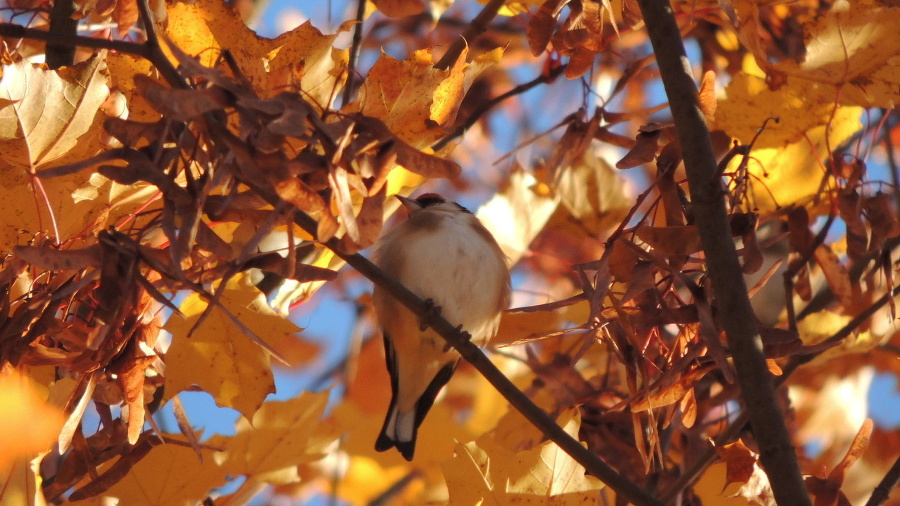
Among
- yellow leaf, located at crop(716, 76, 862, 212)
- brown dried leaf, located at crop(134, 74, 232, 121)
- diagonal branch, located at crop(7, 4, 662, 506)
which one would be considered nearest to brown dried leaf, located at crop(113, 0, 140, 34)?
diagonal branch, located at crop(7, 4, 662, 506)

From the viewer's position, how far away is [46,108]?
1568mm

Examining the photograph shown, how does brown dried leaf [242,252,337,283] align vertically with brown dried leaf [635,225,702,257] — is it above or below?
below

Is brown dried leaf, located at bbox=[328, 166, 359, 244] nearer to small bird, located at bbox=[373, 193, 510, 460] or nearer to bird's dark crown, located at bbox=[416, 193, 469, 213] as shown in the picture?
small bird, located at bbox=[373, 193, 510, 460]

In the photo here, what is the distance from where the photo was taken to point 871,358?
354cm

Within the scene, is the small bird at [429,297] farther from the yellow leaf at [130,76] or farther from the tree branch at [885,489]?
the tree branch at [885,489]

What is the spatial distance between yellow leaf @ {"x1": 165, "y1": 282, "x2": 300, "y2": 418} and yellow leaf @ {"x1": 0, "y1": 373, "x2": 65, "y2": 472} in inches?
8.5

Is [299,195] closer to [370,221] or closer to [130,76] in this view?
[370,221]

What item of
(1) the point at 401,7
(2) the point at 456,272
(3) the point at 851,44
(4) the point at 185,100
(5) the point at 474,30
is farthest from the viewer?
(2) the point at 456,272

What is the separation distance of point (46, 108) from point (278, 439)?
89 centimetres

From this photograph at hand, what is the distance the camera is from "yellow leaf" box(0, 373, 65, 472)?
1415 mm

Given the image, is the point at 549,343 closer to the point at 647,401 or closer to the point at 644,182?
the point at 647,401

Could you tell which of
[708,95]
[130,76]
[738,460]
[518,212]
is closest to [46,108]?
[130,76]

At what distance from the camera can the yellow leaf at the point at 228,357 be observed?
1609 mm

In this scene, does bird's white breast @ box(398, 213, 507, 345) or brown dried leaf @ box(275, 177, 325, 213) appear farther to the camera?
bird's white breast @ box(398, 213, 507, 345)
